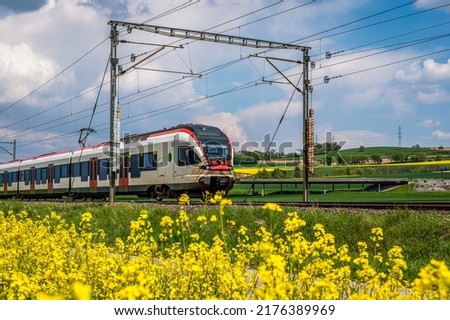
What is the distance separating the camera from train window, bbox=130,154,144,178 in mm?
25205

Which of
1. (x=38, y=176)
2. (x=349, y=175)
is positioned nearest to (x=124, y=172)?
(x=38, y=176)

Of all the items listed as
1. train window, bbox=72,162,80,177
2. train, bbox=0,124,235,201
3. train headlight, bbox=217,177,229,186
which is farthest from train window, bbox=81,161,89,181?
train headlight, bbox=217,177,229,186

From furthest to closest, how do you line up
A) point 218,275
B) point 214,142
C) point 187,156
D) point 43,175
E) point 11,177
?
point 11,177 → point 43,175 → point 214,142 → point 187,156 → point 218,275

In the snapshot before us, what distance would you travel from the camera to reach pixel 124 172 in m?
26.4

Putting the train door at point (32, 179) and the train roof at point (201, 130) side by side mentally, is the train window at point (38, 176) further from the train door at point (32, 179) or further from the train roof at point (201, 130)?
the train roof at point (201, 130)

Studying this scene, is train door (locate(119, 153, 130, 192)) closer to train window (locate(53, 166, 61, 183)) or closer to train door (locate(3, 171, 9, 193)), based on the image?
train window (locate(53, 166, 61, 183))

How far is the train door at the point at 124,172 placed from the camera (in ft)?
85.8

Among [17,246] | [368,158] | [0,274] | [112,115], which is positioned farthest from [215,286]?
[368,158]

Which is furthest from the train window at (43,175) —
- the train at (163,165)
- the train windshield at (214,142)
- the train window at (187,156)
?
the train windshield at (214,142)

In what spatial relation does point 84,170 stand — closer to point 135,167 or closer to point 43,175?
point 135,167

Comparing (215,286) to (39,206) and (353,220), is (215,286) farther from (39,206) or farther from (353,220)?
(39,206)

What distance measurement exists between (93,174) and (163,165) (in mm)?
7511

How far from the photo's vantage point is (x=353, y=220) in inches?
449
